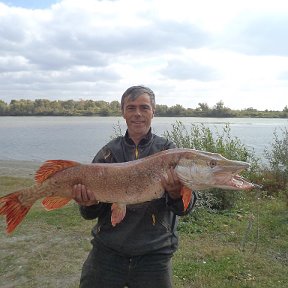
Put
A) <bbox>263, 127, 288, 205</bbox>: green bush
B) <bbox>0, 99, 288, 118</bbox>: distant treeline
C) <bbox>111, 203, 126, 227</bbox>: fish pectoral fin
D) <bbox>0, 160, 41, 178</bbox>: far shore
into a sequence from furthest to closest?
<bbox>0, 99, 288, 118</bbox>: distant treeline → <bbox>0, 160, 41, 178</bbox>: far shore → <bbox>263, 127, 288, 205</bbox>: green bush → <bbox>111, 203, 126, 227</bbox>: fish pectoral fin

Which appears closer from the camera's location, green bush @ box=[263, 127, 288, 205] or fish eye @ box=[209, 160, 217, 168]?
fish eye @ box=[209, 160, 217, 168]

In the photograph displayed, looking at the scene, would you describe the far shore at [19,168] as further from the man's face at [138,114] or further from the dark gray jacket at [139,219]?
the man's face at [138,114]

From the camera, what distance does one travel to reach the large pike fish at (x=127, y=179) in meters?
3.09

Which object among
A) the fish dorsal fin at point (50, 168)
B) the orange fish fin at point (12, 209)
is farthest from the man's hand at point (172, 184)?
the orange fish fin at point (12, 209)

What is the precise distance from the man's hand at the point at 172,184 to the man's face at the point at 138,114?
20.1 inches

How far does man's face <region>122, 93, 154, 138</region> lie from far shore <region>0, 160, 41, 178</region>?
1715 cm

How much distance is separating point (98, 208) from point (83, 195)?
203 mm

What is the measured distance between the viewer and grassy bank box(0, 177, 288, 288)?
228 inches

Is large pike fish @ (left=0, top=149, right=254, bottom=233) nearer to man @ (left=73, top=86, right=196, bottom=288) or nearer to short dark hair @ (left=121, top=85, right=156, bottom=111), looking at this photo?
man @ (left=73, top=86, right=196, bottom=288)

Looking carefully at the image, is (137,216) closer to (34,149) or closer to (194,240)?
(194,240)

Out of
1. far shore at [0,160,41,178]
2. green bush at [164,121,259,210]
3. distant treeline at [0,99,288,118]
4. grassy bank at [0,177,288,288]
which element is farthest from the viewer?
distant treeline at [0,99,288,118]

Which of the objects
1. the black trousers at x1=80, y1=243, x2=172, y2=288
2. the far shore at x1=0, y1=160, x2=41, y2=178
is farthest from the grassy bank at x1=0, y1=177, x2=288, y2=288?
the far shore at x1=0, y1=160, x2=41, y2=178

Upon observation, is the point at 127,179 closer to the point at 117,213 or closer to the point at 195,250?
the point at 117,213

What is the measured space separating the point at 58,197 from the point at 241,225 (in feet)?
19.4
